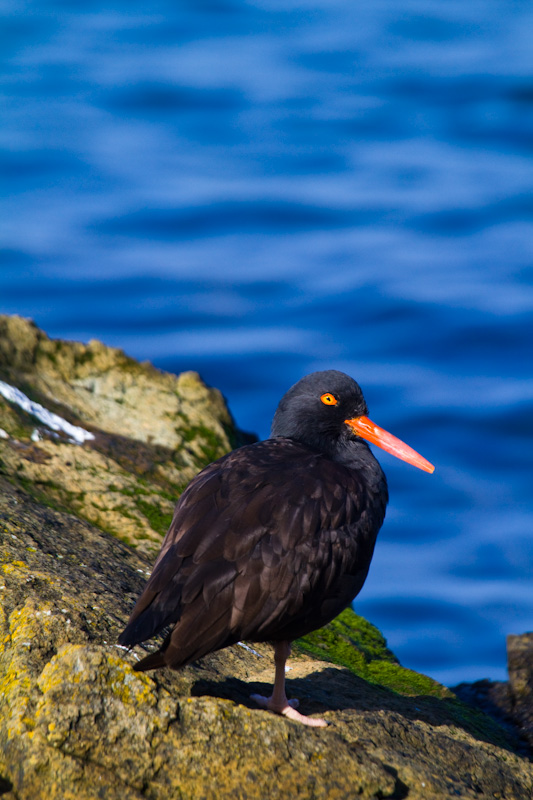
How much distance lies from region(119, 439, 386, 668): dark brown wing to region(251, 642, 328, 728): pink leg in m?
0.14

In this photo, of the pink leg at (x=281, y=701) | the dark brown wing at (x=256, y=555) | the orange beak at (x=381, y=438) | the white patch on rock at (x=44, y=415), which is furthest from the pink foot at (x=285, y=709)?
the white patch on rock at (x=44, y=415)

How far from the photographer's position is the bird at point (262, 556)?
3848 mm

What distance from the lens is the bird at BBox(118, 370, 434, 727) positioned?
3.85 m

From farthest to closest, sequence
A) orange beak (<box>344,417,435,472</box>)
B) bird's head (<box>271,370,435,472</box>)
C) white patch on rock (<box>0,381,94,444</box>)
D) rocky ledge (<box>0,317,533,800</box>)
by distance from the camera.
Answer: white patch on rock (<box>0,381,94,444</box>)
orange beak (<box>344,417,435,472</box>)
bird's head (<box>271,370,435,472</box>)
rocky ledge (<box>0,317,533,800</box>)

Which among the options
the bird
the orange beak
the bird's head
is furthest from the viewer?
the orange beak

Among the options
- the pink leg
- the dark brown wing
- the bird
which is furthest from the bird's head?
the pink leg

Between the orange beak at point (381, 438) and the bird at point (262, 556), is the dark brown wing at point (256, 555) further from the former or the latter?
the orange beak at point (381, 438)

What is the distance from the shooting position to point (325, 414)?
5480 millimetres

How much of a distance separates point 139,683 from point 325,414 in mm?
2436

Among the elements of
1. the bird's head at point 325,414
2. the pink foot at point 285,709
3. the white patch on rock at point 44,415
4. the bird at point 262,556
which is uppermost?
the bird's head at point 325,414

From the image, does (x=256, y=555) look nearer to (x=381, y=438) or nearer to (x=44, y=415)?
(x=381, y=438)

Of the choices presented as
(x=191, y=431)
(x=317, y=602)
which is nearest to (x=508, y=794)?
(x=317, y=602)

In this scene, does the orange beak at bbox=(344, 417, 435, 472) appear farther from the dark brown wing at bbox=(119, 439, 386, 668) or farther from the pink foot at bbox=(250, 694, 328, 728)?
the pink foot at bbox=(250, 694, 328, 728)

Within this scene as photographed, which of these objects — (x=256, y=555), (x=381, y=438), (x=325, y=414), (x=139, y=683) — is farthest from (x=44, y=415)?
(x=139, y=683)
